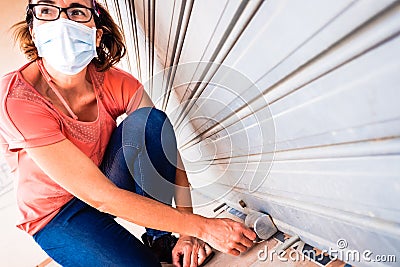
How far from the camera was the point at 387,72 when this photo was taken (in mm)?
504

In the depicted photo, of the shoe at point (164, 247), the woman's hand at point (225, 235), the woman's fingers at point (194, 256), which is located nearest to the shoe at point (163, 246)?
the shoe at point (164, 247)

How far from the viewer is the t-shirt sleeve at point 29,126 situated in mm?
989

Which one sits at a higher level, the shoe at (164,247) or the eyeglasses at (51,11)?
the eyeglasses at (51,11)

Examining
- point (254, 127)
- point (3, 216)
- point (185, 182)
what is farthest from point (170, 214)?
point (3, 216)

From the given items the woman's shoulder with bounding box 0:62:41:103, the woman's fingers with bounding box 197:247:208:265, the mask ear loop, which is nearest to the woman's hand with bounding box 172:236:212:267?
the woman's fingers with bounding box 197:247:208:265

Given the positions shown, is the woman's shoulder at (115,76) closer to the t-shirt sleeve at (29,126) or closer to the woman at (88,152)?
the woman at (88,152)

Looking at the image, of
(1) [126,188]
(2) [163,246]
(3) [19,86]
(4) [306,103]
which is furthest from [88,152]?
(4) [306,103]

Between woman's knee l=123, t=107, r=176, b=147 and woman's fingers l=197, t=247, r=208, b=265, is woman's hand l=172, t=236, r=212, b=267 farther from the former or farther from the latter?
woman's knee l=123, t=107, r=176, b=147

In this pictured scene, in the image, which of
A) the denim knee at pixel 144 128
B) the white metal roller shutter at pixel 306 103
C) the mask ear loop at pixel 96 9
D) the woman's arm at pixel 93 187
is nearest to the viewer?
the white metal roller shutter at pixel 306 103

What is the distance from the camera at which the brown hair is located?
1.20 meters

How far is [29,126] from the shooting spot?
3.25ft

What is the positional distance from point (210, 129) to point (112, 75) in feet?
1.30

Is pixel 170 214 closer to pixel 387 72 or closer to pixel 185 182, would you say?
pixel 185 182

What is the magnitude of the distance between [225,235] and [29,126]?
58 centimetres
